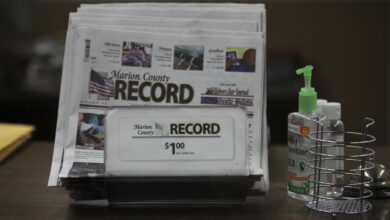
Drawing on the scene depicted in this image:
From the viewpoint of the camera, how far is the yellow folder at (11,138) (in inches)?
36.4

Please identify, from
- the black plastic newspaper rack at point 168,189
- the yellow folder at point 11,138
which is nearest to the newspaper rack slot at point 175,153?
the black plastic newspaper rack at point 168,189

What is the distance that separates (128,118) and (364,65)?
4120mm

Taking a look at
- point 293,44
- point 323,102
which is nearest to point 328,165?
point 323,102

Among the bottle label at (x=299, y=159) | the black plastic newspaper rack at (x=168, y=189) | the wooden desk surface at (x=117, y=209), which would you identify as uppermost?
the bottle label at (x=299, y=159)

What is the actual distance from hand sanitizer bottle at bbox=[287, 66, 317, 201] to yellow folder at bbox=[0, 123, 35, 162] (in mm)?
495

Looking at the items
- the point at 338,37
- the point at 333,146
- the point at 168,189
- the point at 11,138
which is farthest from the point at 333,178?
the point at 338,37

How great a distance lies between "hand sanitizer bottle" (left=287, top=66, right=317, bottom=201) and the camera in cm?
65

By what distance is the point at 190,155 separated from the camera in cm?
59

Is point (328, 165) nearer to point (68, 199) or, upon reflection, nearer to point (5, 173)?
point (68, 199)

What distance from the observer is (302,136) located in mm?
653

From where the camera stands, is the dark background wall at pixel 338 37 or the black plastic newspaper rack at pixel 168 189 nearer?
the black plastic newspaper rack at pixel 168 189

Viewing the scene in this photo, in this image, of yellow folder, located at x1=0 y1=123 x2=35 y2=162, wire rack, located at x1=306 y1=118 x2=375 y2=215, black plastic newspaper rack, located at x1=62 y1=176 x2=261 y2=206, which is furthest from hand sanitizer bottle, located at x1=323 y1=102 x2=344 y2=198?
yellow folder, located at x1=0 y1=123 x2=35 y2=162

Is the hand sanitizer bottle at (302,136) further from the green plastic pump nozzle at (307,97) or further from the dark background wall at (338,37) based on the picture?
the dark background wall at (338,37)

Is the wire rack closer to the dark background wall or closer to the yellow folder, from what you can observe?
the yellow folder
